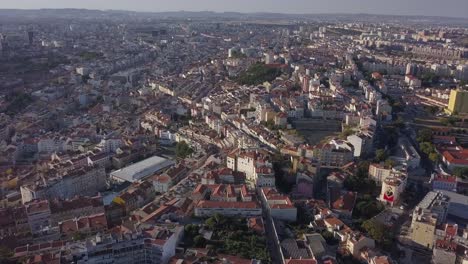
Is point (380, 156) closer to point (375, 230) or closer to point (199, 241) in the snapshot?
point (375, 230)

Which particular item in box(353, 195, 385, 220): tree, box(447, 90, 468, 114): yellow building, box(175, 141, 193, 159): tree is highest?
box(447, 90, 468, 114): yellow building

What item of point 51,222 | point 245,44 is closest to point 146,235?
point 51,222

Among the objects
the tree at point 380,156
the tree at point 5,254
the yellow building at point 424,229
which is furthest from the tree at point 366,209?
A: the tree at point 5,254

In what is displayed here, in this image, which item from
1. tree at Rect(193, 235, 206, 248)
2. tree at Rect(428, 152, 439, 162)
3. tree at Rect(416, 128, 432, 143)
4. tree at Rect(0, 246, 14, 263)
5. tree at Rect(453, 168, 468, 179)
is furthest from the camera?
tree at Rect(416, 128, 432, 143)

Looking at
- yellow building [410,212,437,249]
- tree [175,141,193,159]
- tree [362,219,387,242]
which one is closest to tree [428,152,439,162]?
yellow building [410,212,437,249]

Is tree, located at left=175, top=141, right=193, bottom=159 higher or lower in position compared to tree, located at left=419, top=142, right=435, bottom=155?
lower

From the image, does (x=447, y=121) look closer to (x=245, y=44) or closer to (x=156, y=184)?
(x=156, y=184)

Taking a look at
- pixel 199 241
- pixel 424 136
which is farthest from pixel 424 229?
pixel 424 136

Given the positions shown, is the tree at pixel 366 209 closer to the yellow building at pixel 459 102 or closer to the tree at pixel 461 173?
the tree at pixel 461 173

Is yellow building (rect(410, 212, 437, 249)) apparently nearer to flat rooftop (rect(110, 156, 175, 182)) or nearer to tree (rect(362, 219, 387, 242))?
tree (rect(362, 219, 387, 242))
